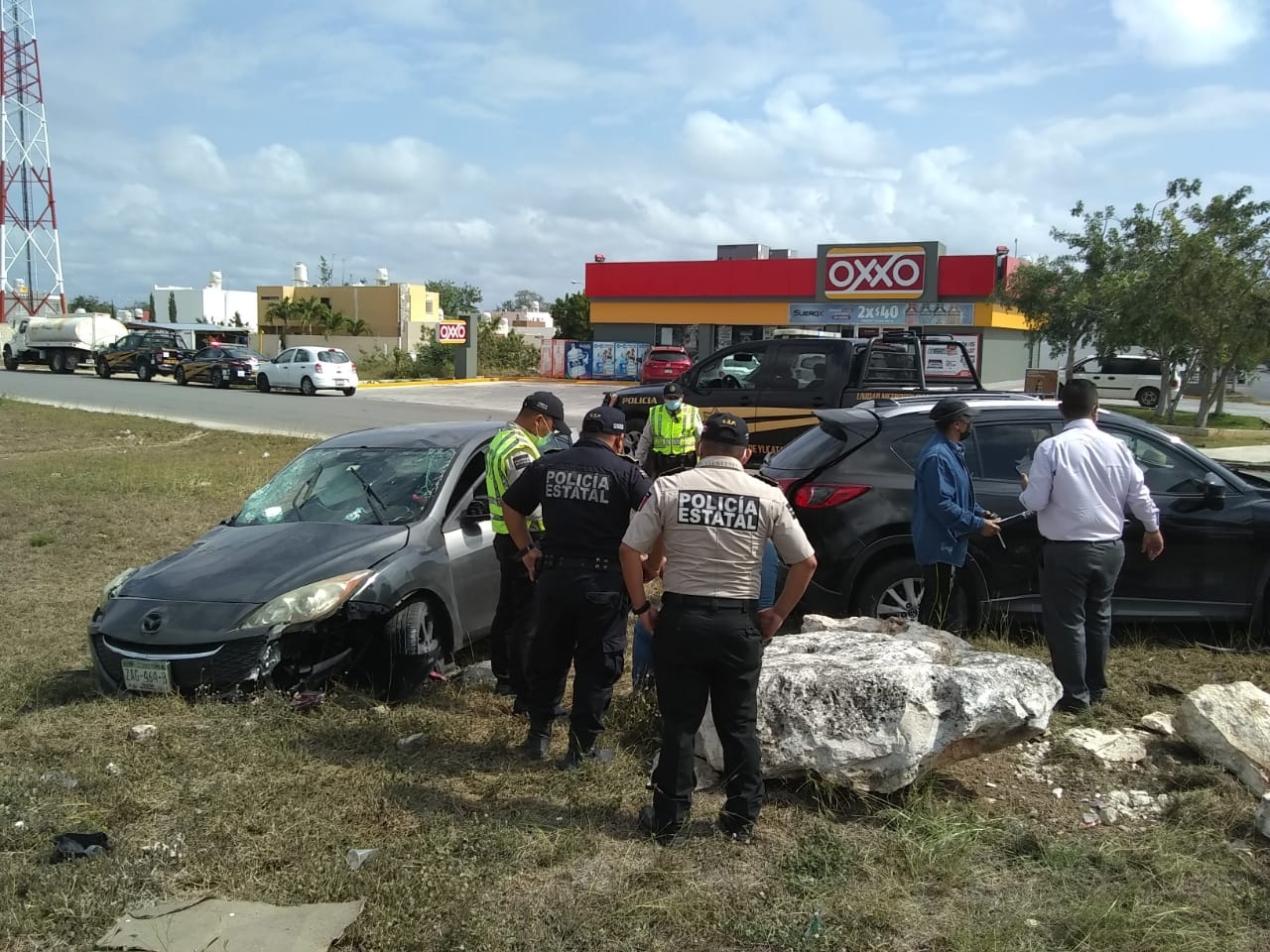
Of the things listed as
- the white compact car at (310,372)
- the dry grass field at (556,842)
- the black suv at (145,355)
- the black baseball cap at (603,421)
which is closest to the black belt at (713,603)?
the dry grass field at (556,842)

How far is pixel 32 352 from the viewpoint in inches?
1572

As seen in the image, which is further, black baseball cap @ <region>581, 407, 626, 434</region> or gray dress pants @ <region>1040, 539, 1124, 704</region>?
gray dress pants @ <region>1040, 539, 1124, 704</region>

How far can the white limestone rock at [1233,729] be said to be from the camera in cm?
386

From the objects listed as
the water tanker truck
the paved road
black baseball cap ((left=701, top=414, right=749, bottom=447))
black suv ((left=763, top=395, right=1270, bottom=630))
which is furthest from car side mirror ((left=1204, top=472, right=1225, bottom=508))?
the water tanker truck

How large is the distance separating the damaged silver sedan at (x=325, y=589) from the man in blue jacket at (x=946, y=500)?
257cm

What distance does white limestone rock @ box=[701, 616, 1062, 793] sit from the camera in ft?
12.3

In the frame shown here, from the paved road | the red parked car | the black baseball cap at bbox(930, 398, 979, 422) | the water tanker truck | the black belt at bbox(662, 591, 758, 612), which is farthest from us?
the water tanker truck

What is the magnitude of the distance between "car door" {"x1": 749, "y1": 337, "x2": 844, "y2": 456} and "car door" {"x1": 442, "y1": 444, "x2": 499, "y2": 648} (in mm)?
5204

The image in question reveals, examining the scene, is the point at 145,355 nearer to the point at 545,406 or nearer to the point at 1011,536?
the point at 545,406

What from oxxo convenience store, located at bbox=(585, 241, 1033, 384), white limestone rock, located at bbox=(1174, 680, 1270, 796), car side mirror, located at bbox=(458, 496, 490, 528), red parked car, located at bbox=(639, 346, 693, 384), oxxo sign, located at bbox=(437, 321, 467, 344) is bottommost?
white limestone rock, located at bbox=(1174, 680, 1270, 796)

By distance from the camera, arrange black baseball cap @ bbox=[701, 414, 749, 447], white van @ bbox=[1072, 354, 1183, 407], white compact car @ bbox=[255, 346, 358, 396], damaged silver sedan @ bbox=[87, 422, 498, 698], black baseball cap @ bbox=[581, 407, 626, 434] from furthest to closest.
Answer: white van @ bbox=[1072, 354, 1183, 407] → white compact car @ bbox=[255, 346, 358, 396] → damaged silver sedan @ bbox=[87, 422, 498, 698] → black baseball cap @ bbox=[581, 407, 626, 434] → black baseball cap @ bbox=[701, 414, 749, 447]

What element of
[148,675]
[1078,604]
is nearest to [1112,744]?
[1078,604]

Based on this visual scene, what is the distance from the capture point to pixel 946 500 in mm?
5086

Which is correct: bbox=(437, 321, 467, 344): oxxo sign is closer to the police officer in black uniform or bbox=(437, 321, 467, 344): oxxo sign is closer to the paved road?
the paved road
